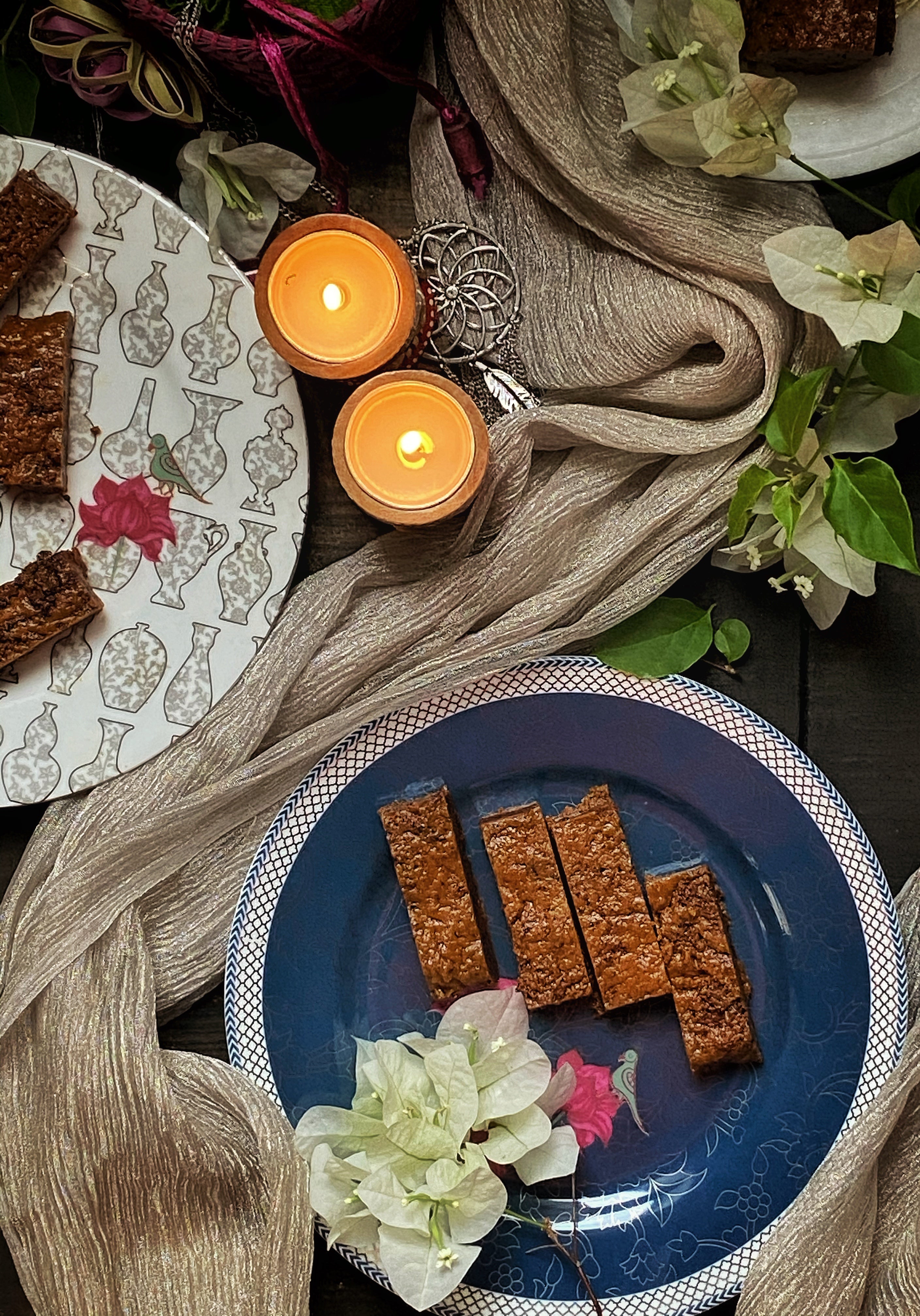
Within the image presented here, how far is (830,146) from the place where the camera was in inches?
48.4

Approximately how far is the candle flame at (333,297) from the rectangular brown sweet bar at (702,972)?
2.29 feet

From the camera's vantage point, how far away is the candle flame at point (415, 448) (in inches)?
47.8

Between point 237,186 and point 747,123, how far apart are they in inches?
21.2

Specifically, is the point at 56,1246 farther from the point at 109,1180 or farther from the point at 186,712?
the point at 186,712

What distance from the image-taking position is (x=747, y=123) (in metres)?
1.12

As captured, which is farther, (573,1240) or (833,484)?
(573,1240)

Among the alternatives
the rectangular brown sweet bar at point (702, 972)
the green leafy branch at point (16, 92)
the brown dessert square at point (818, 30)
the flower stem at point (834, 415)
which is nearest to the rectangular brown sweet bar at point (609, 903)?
the rectangular brown sweet bar at point (702, 972)

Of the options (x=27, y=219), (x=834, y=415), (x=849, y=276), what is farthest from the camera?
(x=27, y=219)

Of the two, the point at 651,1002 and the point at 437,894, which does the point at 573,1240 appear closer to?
the point at 651,1002

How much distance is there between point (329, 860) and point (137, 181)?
2.54 ft

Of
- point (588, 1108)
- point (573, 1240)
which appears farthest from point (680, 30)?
point (573, 1240)

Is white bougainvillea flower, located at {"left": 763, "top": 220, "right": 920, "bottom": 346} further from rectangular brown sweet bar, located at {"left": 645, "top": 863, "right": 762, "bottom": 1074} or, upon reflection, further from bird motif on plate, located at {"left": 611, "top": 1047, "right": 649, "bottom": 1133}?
bird motif on plate, located at {"left": 611, "top": 1047, "right": 649, "bottom": 1133}

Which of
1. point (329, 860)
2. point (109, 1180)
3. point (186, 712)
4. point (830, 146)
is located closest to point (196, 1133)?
point (109, 1180)

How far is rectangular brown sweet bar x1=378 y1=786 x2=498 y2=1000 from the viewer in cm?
127
